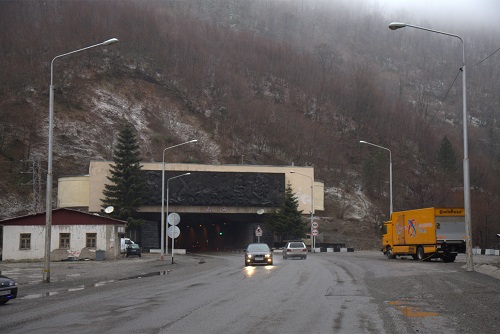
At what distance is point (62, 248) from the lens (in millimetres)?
49031

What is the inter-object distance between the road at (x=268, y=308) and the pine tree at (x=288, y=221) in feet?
184

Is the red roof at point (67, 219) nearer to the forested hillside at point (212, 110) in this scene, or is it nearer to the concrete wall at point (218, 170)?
the concrete wall at point (218, 170)

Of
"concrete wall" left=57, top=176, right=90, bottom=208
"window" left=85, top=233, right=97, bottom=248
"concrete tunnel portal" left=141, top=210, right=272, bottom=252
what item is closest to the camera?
"window" left=85, top=233, right=97, bottom=248

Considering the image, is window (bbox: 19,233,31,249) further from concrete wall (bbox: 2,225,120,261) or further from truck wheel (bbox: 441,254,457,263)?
truck wheel (bbox: 441,254,457,263)

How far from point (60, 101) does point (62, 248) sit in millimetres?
74857

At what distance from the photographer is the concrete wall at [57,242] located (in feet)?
158

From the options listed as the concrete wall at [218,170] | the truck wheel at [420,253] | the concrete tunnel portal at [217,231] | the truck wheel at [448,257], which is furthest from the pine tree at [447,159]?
the truck wheel at [448,257]

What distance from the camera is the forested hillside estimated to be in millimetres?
110312

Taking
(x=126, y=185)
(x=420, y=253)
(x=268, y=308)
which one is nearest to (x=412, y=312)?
(x=268, y=308)

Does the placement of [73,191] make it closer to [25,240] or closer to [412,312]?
[25,240]

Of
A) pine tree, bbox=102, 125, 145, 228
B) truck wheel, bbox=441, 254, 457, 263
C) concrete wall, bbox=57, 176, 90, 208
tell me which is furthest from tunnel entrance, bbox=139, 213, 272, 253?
truck wheel, bbox=441, 254, 457, 263

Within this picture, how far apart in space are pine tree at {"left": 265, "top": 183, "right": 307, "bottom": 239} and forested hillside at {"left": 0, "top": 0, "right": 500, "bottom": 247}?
863 inches

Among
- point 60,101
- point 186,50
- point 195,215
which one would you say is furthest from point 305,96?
point 195,215

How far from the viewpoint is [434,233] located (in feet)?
123
